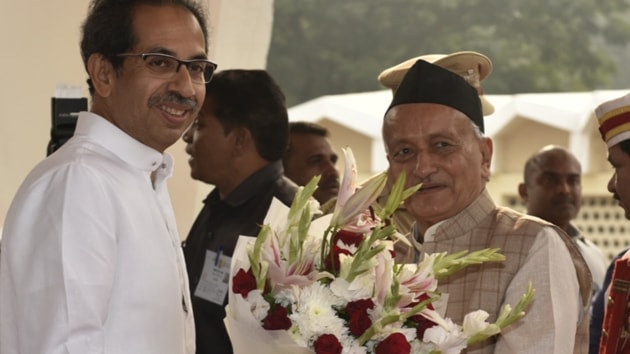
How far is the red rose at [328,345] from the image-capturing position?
2035 millimetres

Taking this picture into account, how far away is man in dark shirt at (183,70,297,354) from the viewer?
418 cm

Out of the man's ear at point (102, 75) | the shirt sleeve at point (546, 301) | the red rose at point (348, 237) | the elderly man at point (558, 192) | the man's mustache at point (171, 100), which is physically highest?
the man's ear at point (102, 75)

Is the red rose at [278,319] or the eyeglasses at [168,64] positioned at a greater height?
the eyeglasses at [168,64]

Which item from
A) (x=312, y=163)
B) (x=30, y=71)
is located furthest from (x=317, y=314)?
(x=312, y=163)

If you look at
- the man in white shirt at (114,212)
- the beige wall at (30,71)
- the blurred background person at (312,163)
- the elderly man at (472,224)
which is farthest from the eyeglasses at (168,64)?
the blurred background person at (312,163)

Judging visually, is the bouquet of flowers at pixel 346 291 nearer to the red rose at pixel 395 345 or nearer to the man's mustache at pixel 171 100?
the red rose at pixel 395 345

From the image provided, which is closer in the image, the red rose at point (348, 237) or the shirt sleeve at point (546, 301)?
the red rose at point (348, 237)

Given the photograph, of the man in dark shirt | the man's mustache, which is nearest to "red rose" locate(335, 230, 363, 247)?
the man's mustache

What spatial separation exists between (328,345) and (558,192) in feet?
15.0

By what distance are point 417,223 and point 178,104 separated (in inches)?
26.3

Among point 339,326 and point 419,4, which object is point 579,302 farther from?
point 419,4

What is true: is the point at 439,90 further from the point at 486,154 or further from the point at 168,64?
the point at 168,64

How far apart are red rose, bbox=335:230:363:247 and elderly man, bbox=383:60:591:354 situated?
0.59 metres

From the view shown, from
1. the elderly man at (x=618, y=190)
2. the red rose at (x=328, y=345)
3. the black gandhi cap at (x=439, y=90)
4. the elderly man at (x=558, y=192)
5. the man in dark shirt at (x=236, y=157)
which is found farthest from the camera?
the elderly man at (x=558, y=192)
